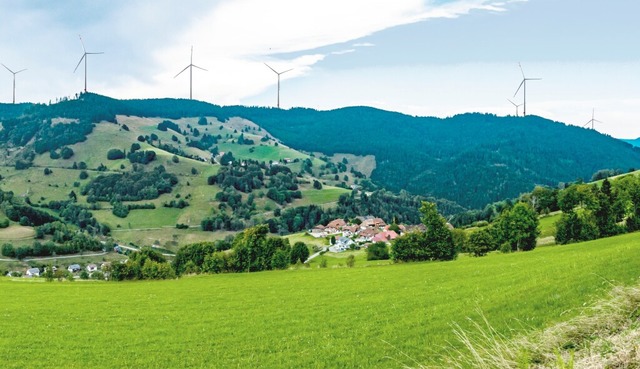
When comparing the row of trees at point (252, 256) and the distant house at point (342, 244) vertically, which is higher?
the row of trees at point (252, 256)

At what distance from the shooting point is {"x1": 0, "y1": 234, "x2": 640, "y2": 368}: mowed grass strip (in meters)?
21.1

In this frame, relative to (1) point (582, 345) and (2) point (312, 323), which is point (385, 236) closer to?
(2) point (312, 323)

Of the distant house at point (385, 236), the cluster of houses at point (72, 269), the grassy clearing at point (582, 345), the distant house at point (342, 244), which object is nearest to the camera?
the grassy clearing at point (582, 345)

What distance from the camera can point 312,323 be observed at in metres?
28.1

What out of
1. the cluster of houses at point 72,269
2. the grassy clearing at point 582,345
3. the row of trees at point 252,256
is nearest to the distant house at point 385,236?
the cluster of houses at point 72,269

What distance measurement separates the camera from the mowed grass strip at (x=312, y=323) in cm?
2109

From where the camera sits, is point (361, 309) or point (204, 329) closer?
point (204, 329)

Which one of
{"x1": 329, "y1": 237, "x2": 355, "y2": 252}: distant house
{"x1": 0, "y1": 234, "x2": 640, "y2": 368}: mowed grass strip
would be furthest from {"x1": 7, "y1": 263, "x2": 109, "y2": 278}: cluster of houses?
{"x1": 0, "y1": 234, "x2": 640, "y2": 368}: mowed grass strip

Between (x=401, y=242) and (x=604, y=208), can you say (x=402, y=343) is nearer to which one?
(x=401, y=242)

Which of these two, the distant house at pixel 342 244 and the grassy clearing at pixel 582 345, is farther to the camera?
Answer: the distant house at pixel 342 244

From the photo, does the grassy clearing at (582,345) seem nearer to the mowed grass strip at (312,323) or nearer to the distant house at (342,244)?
the mowed grass strip at (312,323)

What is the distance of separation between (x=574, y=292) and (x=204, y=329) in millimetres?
→ 19330

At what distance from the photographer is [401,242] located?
7962 centimetres

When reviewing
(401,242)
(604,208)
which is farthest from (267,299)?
(604,208)
